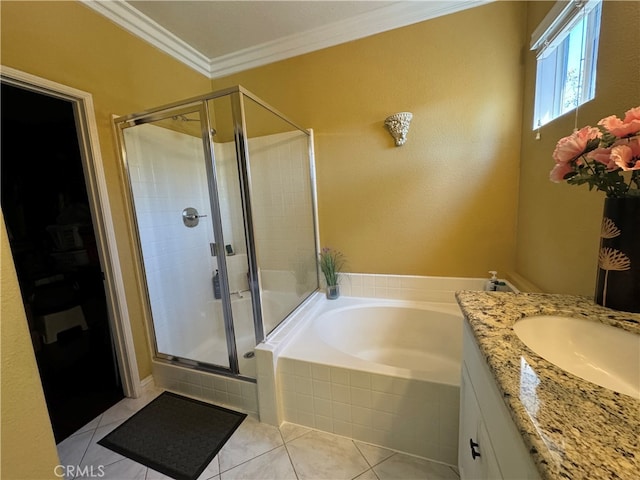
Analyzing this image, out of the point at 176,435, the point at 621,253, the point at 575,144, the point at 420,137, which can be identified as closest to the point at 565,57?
the point at 420,137

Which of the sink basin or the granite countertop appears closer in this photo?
the granite countertop

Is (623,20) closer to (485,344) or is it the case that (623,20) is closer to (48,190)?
(485,344)

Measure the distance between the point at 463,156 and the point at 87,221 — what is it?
2528mm

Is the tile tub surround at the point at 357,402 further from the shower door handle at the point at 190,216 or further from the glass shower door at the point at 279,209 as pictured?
the shower door handle at the point at 190,216

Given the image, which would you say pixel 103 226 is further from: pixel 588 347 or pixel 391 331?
pixel 588 347

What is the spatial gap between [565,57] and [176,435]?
2.88 meters

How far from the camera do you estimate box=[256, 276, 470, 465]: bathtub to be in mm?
1265

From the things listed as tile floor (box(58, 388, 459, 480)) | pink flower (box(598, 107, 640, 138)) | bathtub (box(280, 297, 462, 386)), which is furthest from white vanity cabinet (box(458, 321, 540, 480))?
bathtub (box(280, 297, 462, 386))

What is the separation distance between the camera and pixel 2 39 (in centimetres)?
122

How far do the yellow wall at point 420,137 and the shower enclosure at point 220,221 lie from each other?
12.2 inches

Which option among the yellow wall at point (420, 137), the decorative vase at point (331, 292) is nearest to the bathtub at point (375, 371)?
the decorative vase at point (331, 292)

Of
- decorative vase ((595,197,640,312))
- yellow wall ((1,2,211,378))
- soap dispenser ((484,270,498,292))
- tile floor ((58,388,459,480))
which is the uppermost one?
yellow wall ((1,2,211,378))

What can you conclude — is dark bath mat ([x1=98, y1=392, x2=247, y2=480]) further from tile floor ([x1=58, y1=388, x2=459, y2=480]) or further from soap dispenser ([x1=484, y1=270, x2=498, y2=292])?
soap dispenser ([x1=484, y1=270, x2=498, y2=292])

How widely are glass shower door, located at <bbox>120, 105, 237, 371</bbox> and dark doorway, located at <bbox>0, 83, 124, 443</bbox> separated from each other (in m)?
0.30
